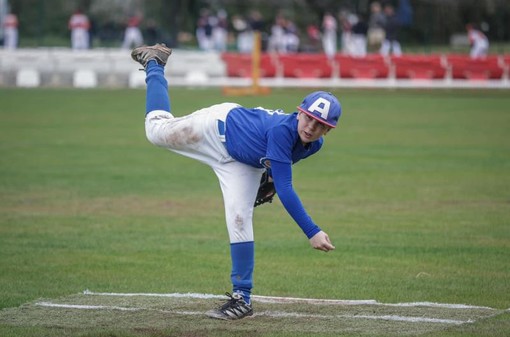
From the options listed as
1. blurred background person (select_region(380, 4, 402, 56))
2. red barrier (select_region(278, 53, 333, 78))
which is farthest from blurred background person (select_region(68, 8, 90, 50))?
blurred background person (select_region(380, 4, 402, 56))

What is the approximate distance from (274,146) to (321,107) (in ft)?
1.48

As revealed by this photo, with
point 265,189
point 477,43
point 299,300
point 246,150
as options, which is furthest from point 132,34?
point 246,150

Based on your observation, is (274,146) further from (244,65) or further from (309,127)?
(244,65)

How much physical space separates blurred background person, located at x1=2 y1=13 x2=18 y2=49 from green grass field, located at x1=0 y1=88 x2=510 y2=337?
69.0 ft

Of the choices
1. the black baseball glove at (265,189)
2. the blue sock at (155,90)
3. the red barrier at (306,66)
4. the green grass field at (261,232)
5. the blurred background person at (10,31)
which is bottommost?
the green grass field at (261,232)

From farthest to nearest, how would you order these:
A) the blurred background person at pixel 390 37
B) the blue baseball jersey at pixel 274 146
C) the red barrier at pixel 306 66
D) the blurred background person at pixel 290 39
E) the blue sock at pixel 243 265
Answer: the blurred background person at pixel 290 39
the blurred background person at pixel 390 37
the red barrier at pixel 306 66
the blue sock at pixel 243 265
the blue baseball jersey at pixel 274 146

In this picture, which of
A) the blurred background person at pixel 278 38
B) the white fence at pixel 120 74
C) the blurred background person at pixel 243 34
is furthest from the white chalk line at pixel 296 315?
the blurred background person at pixel 278 38

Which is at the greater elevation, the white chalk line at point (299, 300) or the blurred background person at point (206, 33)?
the blurred background person at point (206, 33)

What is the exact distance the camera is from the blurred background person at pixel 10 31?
4509 centimetres

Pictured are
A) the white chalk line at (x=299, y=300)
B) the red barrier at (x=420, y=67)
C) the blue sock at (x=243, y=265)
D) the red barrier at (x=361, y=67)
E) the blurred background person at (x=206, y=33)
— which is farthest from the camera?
the blurred background person at (x=206, y=33)

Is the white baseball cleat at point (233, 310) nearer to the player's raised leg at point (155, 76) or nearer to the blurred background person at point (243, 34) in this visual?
the player's raised leg at point (155, 76)

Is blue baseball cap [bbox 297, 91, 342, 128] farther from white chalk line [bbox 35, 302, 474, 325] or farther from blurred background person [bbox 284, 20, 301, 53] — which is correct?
blurred background person [bbox 284, 20, 301, 53]

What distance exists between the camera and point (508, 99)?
1393 inches

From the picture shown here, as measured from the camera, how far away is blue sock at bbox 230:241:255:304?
8.05 meters
